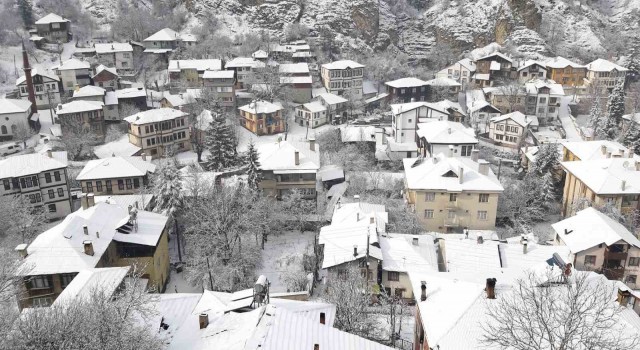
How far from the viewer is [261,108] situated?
66812 millimetres

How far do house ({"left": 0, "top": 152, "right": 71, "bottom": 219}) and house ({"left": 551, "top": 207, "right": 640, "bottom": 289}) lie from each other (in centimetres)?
4233

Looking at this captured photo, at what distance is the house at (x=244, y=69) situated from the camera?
257 ft

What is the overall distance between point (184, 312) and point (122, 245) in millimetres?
10053

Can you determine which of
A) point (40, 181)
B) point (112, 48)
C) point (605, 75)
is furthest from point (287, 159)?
point (605, 75)

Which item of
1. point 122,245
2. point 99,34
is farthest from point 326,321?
point 99,34

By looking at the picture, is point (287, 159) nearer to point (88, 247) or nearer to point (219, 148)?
point (219, 148)

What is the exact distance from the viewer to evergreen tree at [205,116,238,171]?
5384 centimetres

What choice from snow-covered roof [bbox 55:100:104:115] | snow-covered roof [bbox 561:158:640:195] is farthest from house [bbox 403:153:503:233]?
snow-covered roof [bbox 55:100:104:115]

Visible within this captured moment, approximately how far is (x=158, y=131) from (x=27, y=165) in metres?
17.0

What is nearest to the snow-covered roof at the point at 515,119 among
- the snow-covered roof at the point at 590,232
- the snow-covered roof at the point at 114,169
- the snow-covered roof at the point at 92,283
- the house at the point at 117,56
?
the snow-covered roof at the point at 590,232

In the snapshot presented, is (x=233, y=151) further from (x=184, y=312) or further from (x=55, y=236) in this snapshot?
(x=184, y=312)

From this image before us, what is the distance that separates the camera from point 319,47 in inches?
3760

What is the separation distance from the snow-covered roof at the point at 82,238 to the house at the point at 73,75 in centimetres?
4838

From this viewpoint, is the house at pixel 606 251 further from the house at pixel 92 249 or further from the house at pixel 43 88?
the house at pixel 43 88
